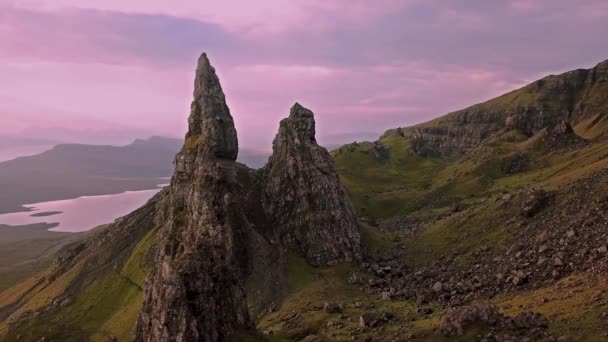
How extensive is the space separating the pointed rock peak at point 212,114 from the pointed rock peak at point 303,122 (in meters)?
24.1

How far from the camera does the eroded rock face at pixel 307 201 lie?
371 ft

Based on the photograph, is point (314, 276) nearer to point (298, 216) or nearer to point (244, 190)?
point (298, 216)

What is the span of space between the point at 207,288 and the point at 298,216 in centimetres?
5714

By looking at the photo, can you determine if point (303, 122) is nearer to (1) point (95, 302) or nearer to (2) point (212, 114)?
(2) point (212, 114)

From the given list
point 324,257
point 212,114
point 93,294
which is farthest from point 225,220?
point 93,294

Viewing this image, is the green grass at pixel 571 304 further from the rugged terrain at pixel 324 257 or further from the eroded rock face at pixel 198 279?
the eroded rock face at pixel 198 279

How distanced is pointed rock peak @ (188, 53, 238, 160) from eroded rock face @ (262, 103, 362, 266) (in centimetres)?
2072

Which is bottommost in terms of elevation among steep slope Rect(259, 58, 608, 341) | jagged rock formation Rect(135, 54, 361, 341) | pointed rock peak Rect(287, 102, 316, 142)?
steep slope Rect(259, 58, 608, 341)

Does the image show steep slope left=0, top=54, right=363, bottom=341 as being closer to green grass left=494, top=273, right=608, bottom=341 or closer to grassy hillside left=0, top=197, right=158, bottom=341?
grassy hillside left=0, top=197, right=158, bottom=341

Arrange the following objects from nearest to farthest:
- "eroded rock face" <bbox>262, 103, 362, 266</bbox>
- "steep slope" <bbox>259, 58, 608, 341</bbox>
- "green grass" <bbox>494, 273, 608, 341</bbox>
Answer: "green grass" <bbox>494, 273, 608, 341</bbox> → "steep slope" <bbox>259, 58, 608, 341</bbox> → "eroded rock face" <bbox>262, 103, 362, 266</bbox>

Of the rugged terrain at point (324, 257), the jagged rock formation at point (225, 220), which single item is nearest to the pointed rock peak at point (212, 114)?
the jagged rock formation at point (225, 220)

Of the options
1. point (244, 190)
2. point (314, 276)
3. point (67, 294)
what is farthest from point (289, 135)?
point (67, 294)

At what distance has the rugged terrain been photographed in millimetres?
60950

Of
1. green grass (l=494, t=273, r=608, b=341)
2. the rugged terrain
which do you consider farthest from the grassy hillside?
green grass (l=494, t=273, r=608, b=341)
